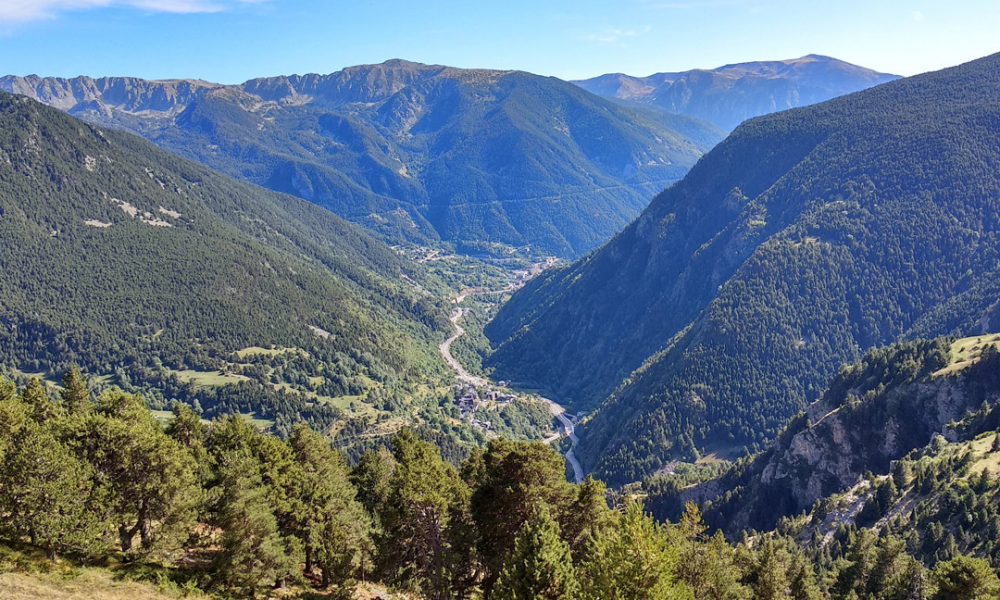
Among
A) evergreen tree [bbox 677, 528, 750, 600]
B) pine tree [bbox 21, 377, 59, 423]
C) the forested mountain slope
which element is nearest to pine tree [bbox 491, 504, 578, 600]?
evergreen tree [bbox 677, 528, 750, 600]

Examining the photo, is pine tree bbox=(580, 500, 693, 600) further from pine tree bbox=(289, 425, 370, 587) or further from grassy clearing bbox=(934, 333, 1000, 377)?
grassy clearing bbox=(934, 333, 1000, 377)

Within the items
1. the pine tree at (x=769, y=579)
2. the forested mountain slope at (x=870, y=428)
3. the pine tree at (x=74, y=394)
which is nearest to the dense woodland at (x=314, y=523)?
the pine tree at (x=769, y=579)

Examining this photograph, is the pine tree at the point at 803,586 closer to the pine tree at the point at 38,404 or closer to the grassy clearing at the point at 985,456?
the grassy clearing at the point at 985,456

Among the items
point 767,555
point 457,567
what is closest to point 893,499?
point 767,555

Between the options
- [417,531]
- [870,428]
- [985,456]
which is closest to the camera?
[417,531]

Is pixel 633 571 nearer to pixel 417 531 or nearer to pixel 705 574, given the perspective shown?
pixel 417 531

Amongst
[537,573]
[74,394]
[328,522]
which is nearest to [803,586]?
[537,573]
